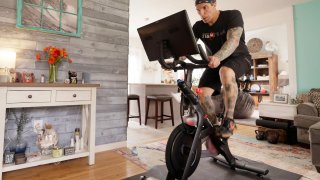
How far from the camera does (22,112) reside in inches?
80.5

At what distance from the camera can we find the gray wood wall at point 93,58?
204 centimetres

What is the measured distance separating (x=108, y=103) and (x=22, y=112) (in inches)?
38.1

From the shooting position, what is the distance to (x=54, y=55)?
6.80 feet

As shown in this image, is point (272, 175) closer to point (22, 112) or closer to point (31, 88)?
point (31, 88)

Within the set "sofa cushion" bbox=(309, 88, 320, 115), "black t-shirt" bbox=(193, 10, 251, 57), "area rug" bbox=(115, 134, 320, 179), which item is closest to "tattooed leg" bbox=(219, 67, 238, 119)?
"black t-shirt" bbox=(193, 10, 251, 57)

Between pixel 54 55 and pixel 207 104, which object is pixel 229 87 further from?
pixel 54 55

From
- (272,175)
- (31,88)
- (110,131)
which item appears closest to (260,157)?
(272,175)

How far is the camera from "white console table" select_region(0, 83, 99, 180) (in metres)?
1.65

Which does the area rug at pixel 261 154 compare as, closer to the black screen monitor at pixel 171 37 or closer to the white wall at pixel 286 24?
the black screen monitor at pixel 171 37

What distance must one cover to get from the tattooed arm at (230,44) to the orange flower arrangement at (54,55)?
1.64 metres

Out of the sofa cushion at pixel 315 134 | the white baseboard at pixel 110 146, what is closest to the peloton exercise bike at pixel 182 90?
the sofa cushion at pixel 315 134

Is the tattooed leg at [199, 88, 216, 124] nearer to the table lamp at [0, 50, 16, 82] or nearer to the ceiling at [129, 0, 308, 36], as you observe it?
the table lamp at [0, 50, 16, 82]

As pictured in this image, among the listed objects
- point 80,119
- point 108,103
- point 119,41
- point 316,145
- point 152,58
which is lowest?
point 316,145

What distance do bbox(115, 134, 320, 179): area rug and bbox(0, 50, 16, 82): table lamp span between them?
4.97 feet
